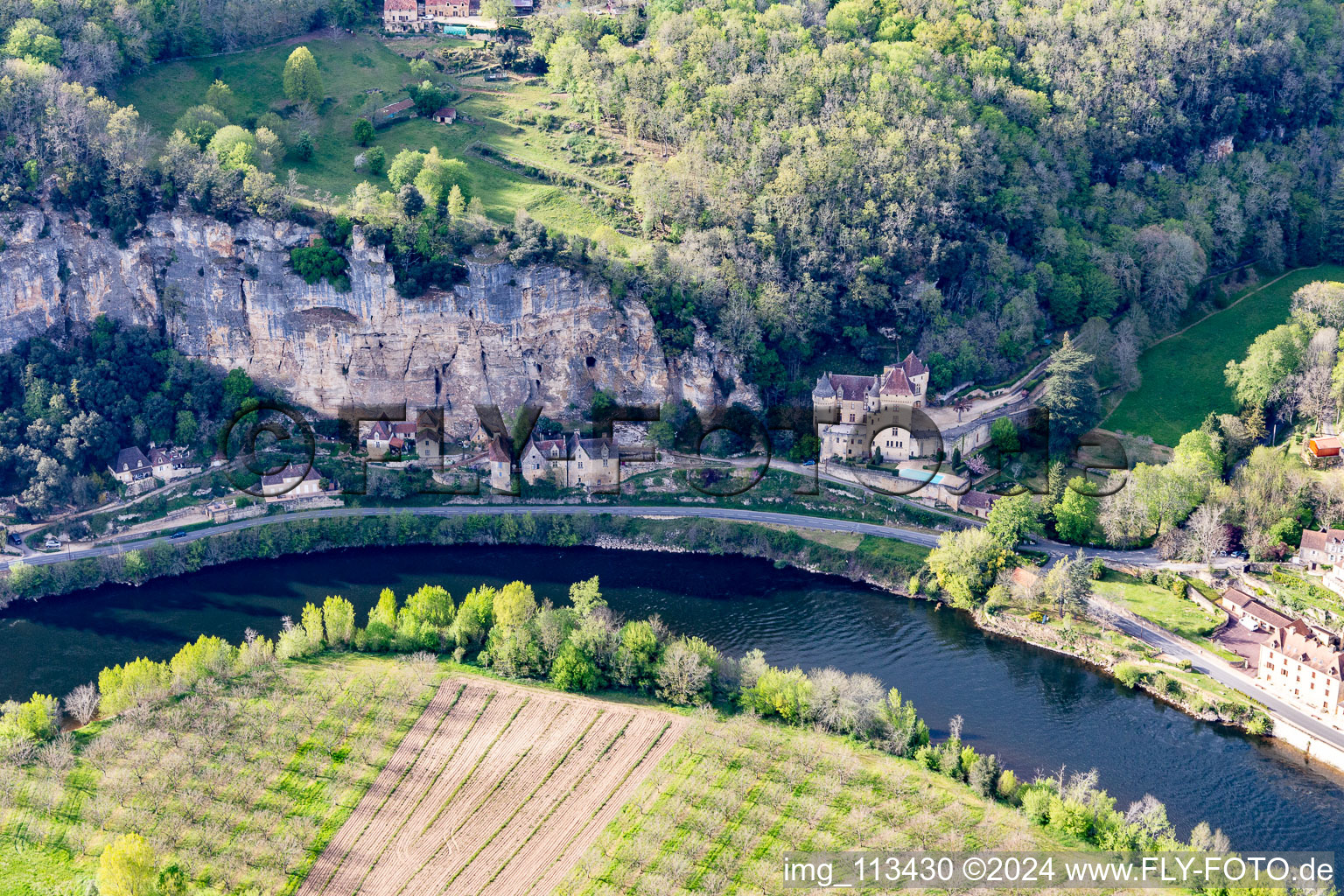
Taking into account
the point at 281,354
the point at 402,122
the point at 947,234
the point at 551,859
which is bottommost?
the point at 551,859

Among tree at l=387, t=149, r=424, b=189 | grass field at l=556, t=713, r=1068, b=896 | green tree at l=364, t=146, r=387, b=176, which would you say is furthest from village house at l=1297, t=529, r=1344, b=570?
green tree at l=364, t=146, r=387, b=176

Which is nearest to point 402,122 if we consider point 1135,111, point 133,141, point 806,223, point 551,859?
point 133,141

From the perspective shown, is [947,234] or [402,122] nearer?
[947,234]

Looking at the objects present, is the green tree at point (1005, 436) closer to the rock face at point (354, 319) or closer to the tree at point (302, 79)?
the rock face at point (354, 319)

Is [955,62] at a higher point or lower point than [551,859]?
higher

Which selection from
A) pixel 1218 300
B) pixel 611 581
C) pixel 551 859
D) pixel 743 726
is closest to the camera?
pixel 551 859

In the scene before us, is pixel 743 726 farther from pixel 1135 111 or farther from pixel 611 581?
pixel 1135 111
